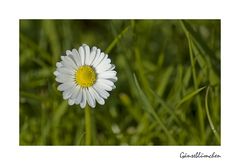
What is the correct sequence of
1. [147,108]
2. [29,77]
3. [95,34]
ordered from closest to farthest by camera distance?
[147,108] < [29,77] < [95,34]

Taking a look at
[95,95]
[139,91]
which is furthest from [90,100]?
[139,91]

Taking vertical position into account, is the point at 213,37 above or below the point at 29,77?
above

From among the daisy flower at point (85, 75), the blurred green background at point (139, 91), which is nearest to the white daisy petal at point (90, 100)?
the daisy flower at point (85, 75)

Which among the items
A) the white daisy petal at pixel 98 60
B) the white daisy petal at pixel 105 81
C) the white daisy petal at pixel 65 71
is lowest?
the white daisy petal at pixel 105 81

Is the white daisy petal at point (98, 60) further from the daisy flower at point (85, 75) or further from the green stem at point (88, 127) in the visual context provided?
the green stem at point (88, 127)

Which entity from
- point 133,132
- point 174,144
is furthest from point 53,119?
point 174,144
